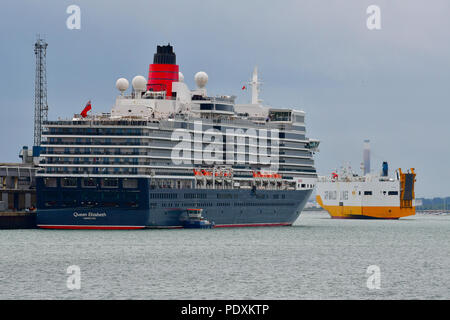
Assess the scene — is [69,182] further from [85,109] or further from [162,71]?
[162,71]

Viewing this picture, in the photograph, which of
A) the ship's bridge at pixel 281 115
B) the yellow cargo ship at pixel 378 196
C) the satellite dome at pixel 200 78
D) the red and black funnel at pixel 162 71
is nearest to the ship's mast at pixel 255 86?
the ship's bridge at pixel 281 115

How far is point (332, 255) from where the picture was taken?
239 feet

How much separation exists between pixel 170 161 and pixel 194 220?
21.1ft

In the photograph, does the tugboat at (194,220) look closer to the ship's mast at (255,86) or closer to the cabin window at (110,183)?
the cabin window at (110,183)

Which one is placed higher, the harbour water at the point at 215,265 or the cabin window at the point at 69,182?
the cabin window at the point at 69,182

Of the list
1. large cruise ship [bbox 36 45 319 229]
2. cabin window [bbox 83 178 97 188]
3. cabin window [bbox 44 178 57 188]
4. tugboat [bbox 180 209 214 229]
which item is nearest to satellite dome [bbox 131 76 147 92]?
large cruise ship [bbox 36 45 319 229]

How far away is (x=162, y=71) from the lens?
361 ft

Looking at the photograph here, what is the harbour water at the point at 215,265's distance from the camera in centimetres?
5153

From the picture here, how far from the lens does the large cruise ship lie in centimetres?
9575

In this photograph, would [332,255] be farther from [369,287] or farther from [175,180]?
[175,180]

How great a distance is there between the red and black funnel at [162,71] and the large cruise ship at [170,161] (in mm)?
110
